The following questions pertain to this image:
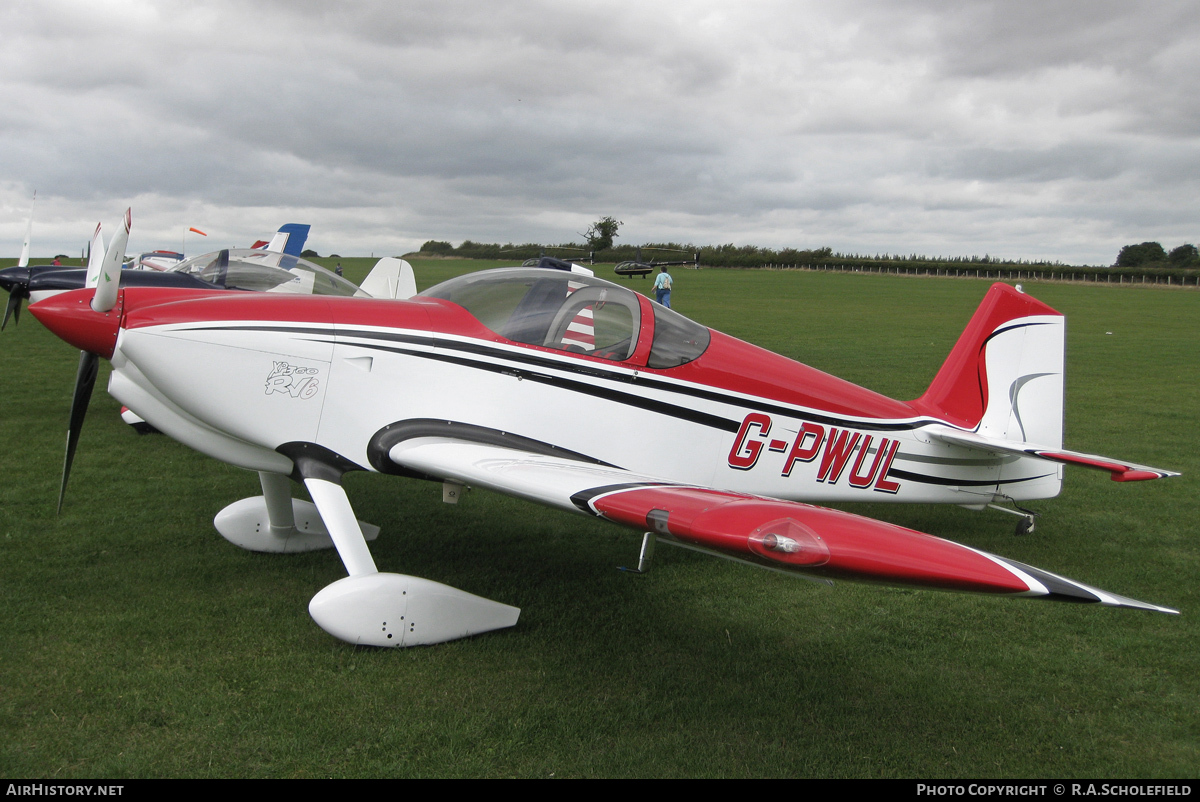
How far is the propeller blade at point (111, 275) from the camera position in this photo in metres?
4.20

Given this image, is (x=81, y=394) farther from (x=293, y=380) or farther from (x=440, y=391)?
(x=440, y=391)

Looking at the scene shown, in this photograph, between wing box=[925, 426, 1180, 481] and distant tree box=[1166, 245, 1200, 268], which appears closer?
wing box=[925, 426, 1180, 481]

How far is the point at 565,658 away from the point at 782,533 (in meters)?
1.77

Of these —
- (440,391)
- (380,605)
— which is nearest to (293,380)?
(440,391)

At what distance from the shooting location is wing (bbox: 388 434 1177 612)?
2377 millimetres

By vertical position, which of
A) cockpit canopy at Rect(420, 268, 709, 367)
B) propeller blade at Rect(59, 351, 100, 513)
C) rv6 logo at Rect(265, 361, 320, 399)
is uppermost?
→ cockpit canopy at Rect(420, 268, 709, 367)

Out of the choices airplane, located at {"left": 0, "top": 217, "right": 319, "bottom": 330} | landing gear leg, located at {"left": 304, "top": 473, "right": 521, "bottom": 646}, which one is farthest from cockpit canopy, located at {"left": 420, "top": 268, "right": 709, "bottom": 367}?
airplane, located at {"left": 0, "top": 217, "right": 319, "bottom": 330}

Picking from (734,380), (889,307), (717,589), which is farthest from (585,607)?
(889,307)

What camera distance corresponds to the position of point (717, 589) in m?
5.00

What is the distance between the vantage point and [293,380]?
14.0ft

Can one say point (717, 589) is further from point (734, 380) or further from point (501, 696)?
point (501, 696)

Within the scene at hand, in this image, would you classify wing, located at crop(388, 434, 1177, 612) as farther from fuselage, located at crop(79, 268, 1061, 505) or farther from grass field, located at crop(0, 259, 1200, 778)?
grass field, located at crop(0, 259, 1200, 778)

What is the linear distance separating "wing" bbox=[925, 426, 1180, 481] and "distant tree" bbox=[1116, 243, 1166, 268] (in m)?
99.4

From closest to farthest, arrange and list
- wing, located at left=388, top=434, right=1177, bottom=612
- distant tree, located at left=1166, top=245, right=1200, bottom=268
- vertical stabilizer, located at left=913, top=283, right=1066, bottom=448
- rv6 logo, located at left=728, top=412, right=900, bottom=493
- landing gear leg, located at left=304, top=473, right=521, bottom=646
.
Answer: wing, located at left=388, top=434, right=1177, bottom=612 < landing gear leg, located at left=304, top=473, right=521, bottom=646 < rv6 logo, located at left=728, top=412, right=900, bottom=493 < vertical stabilizer, located at left=913, top=283, right=1066, bottom=448 < distant tree, located at left=1166, top=245, right=1200, bottom=268
